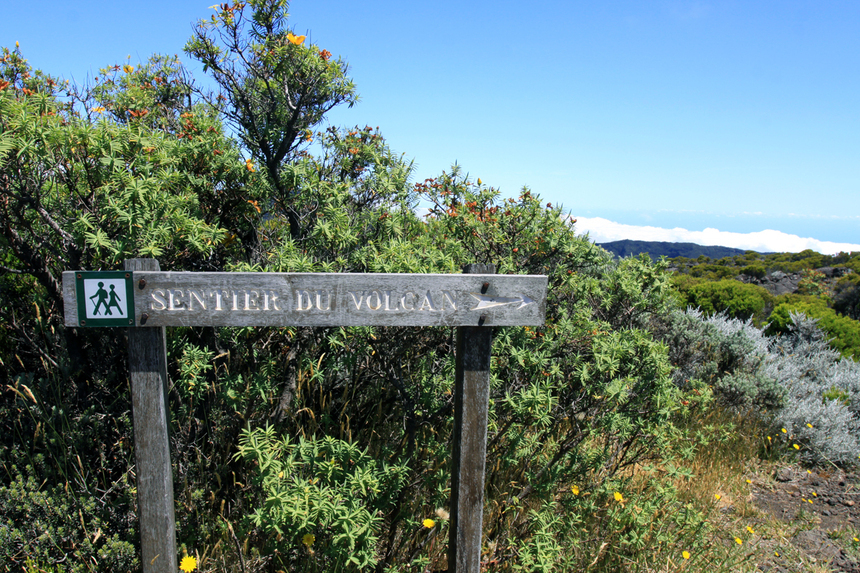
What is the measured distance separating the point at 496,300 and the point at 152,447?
170 cm

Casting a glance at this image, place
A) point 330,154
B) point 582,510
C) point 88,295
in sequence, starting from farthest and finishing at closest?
point 330,154, point 582,510, point 88,295

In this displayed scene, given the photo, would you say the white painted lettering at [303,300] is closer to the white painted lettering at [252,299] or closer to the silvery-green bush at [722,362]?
the white painted lettering at [252,299]

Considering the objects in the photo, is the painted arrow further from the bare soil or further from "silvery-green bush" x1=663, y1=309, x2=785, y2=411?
"silvery-green bush" x1=663, y1=309, x2=785, y2=411

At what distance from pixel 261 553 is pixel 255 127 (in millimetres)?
2670

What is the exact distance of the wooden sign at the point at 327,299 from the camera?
2.16 metres

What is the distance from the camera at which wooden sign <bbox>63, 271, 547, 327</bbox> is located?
7.09 feet

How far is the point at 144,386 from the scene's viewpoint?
2.29 m

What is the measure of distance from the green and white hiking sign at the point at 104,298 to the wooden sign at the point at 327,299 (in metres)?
0.01

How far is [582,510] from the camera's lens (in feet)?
11.0

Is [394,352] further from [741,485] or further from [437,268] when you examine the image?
[741,485]

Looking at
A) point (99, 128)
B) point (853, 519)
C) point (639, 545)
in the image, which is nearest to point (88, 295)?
point (99, 128)

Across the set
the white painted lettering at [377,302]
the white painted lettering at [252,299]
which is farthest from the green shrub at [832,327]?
the white painted lettering at [252,299]

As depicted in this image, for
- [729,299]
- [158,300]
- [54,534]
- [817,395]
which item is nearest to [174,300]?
[158,300]

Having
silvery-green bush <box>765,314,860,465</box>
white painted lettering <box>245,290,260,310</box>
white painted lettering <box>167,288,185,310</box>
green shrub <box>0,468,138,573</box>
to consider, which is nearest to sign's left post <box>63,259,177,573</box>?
white painted lettering <box>167,288,185,310</box>
